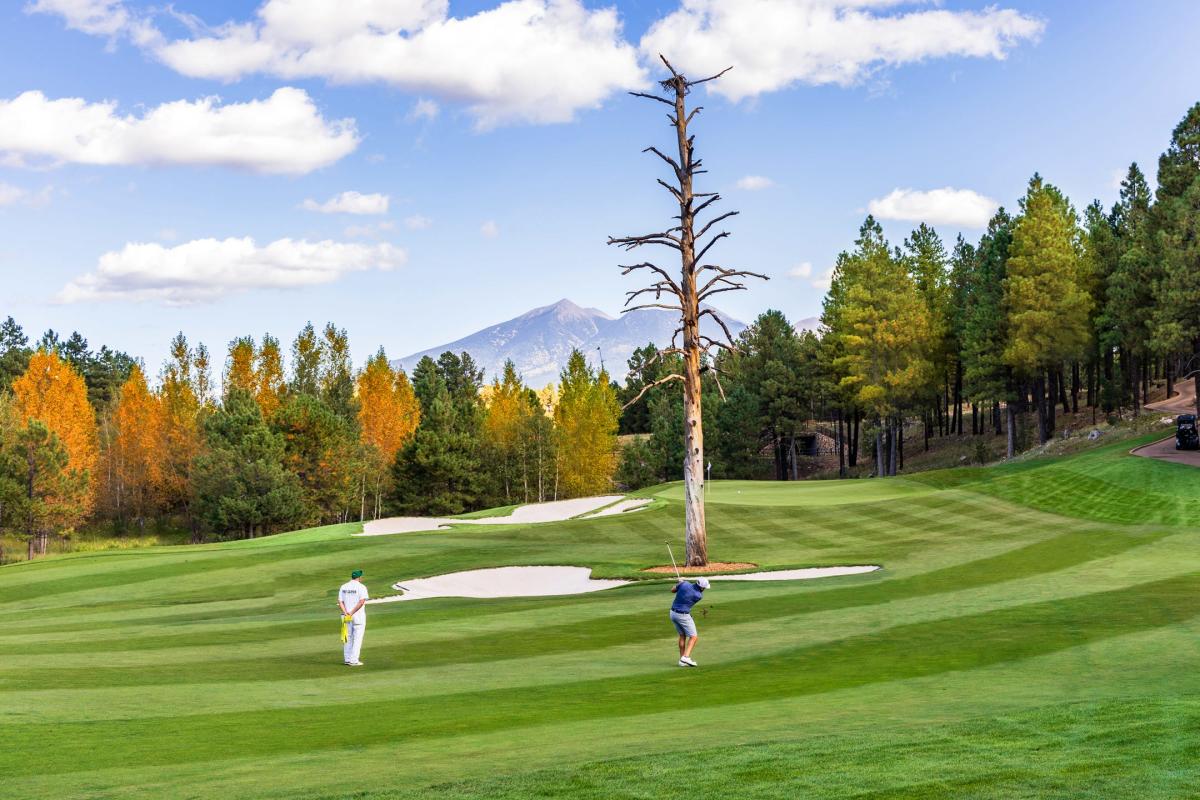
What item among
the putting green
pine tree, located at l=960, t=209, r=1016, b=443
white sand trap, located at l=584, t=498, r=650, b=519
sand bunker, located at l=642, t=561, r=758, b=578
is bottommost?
sand bunker, located at l=642, t=561, r=758, b=578

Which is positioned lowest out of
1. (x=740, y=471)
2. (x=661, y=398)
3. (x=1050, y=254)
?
(x=740, y=471)

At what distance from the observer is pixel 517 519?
5478 centimetres

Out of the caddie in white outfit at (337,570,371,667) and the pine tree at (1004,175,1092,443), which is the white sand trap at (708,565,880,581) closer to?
the caddie in white outfit at (337,570,371,667)

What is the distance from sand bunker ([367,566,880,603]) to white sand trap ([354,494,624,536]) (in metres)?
17.8

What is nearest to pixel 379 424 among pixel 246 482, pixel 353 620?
pixel 246 482

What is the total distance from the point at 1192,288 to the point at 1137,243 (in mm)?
10059

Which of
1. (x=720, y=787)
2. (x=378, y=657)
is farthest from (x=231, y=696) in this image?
(x=720, y=787)

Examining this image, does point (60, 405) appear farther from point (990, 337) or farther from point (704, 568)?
point (990, 337)

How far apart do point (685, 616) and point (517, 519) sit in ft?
122

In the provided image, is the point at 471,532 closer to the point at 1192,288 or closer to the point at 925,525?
the point at 925,525

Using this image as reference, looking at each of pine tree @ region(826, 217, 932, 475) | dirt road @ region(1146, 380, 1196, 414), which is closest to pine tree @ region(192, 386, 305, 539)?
pine tree @ region(826, 217, 932, 475)

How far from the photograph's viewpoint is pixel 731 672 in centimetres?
1728

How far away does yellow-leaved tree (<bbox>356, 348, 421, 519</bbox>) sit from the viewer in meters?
93.1

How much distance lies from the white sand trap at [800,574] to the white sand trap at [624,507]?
17982 millimetres
